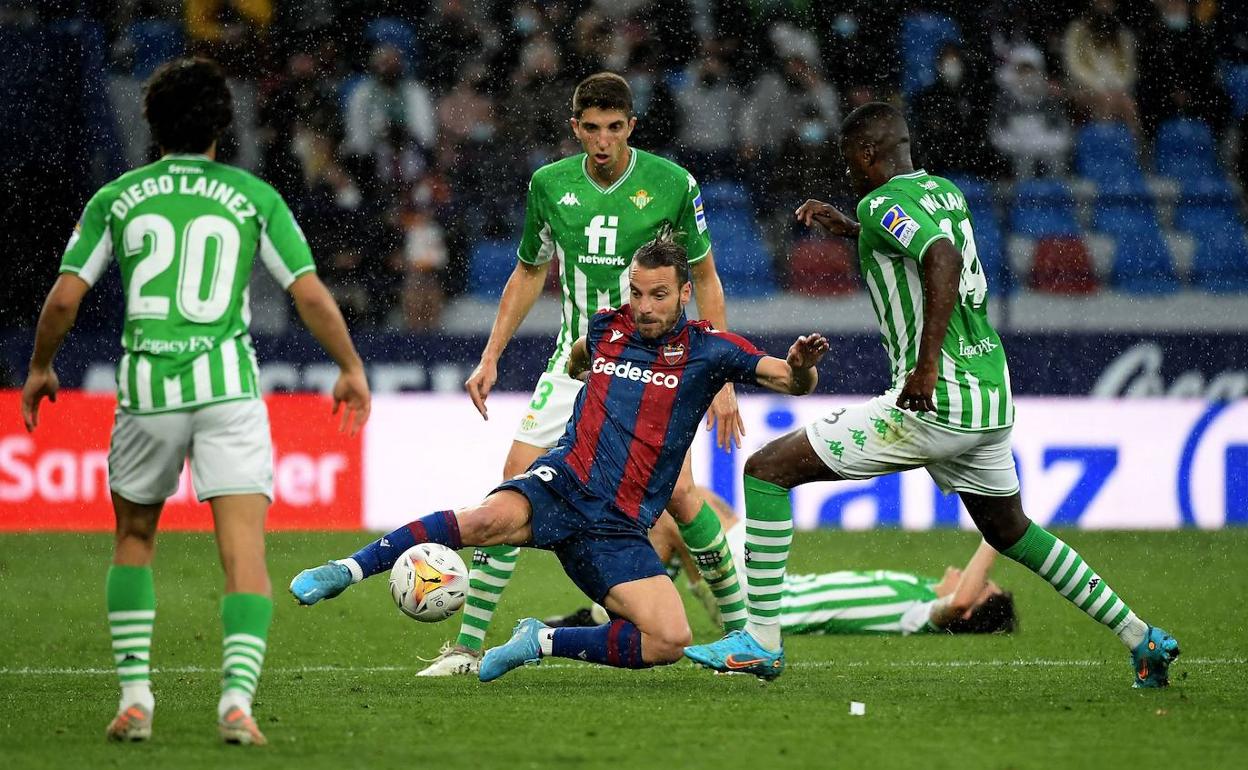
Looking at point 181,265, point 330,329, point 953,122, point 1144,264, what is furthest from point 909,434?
point 1144,264

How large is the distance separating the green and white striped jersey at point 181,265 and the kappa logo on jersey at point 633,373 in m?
1.54

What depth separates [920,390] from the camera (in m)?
5.63

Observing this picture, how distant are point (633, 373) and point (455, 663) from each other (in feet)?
4.17

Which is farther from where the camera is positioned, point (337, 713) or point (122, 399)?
point (337, 713)

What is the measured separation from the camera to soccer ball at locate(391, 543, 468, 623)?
19.3 ft

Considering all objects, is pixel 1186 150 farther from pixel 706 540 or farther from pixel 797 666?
pixel 706 540

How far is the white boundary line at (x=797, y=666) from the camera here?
656 cm

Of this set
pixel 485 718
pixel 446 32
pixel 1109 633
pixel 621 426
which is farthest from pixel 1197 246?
pixel 485 718

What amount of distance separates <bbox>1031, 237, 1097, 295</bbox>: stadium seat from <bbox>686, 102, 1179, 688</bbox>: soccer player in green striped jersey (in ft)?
26.2

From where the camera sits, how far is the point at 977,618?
773cm

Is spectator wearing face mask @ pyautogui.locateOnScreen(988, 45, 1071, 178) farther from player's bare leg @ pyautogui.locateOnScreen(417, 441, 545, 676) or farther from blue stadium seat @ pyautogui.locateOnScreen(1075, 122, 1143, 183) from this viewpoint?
player's bare leg @ pyautogui.locateOnScreen(417, 441, 545, 676)

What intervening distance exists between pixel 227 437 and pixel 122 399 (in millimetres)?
298

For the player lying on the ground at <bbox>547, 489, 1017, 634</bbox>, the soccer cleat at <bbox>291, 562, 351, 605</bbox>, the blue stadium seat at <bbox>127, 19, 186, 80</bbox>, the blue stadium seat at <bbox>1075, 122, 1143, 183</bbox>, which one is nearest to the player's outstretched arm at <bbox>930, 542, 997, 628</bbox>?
the player lying on the ground at <bbox>547, 489, 1017, 634</bbox>

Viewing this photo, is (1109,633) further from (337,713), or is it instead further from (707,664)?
(337,713)
